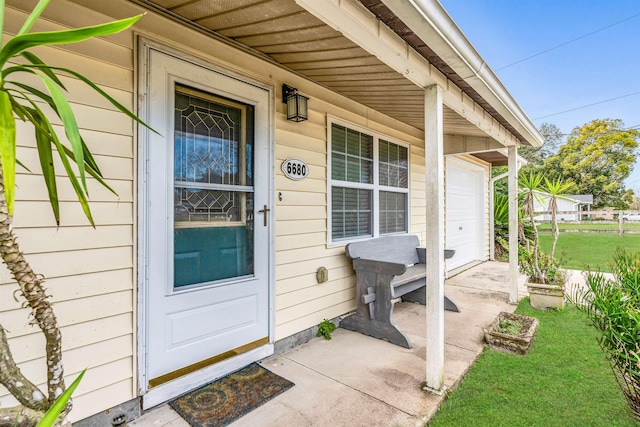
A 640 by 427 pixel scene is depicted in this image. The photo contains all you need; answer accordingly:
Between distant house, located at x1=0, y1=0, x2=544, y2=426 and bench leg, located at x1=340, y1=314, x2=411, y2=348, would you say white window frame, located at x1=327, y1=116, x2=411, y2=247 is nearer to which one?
distant house, located at x1=0, y1=0, x2=544, y2=426

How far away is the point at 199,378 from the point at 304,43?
253cm

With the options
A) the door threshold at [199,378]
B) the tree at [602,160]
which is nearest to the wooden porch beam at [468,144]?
the door threshold at [199,378]

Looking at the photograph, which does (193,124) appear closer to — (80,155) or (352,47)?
(352,47)

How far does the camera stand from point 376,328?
308 cm

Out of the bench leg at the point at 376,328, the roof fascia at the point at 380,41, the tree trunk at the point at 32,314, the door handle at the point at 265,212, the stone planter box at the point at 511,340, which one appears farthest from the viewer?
the bench leg at the point at 376,328

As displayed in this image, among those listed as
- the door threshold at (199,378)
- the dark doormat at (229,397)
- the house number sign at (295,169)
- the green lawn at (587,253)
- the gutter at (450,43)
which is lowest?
the dark doormat at (229,397)

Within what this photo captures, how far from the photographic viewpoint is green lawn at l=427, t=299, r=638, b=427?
1908mm

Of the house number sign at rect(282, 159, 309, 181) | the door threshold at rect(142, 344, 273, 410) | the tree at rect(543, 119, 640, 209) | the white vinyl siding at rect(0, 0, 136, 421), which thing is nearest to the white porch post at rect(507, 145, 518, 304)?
the house number sign at rect(282, 159, 309, 181)

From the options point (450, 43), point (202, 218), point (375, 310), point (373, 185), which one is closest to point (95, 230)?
point (202, 218)

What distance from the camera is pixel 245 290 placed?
8.11ft

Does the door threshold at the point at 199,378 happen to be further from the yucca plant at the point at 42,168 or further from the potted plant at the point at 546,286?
the potted plant at the point at 546,286

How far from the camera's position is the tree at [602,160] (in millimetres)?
22844

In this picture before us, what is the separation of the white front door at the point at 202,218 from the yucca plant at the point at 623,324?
2.30 m

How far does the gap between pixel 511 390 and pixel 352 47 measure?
107 inches
